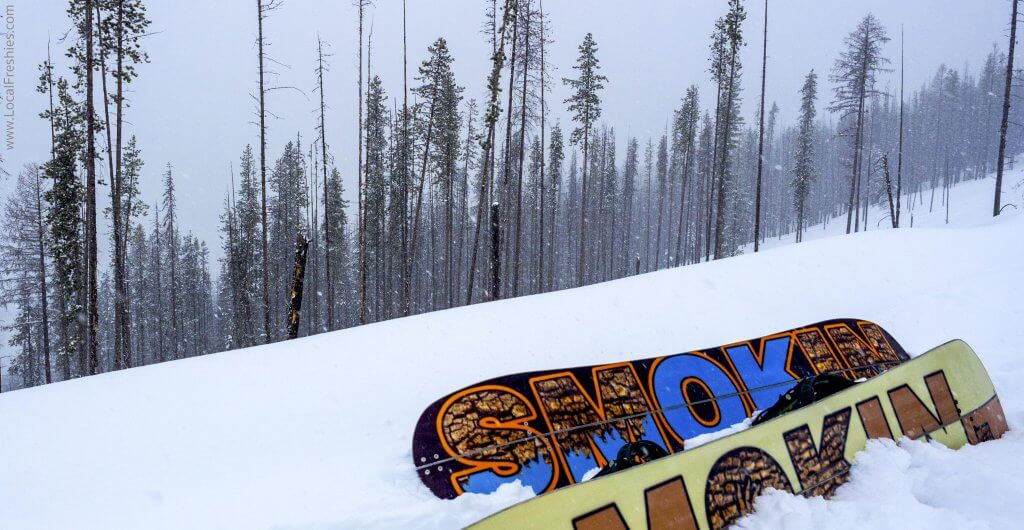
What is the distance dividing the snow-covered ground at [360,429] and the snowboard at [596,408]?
0.33 metres

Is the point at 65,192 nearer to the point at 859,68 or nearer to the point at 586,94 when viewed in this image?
the point at 586,94

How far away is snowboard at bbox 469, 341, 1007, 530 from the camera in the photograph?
3.03 metres

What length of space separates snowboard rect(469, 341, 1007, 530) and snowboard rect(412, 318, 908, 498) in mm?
1515

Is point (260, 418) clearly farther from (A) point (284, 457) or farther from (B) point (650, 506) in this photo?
(B) point (650, 506)

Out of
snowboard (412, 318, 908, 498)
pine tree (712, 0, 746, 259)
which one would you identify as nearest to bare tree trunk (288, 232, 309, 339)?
snowboard (412, 318, 908, 498)

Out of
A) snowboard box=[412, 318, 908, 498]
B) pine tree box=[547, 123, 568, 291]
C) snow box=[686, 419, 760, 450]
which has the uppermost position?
pine tree box=[547, 123, 568, 291]

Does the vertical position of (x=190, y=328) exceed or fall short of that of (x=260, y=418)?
it falls short

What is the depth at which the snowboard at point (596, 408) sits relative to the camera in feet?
14.8

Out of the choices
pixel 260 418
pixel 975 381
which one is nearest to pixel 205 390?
pixel 260 418

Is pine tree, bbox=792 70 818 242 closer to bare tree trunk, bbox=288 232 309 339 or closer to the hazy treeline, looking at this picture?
the hazy treeline

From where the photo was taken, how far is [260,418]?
4672mm

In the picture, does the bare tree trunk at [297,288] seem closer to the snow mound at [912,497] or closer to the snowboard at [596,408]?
the snowboard at [596,408]

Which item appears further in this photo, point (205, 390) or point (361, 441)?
point (205, 390)

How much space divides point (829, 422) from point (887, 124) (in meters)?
90.9
